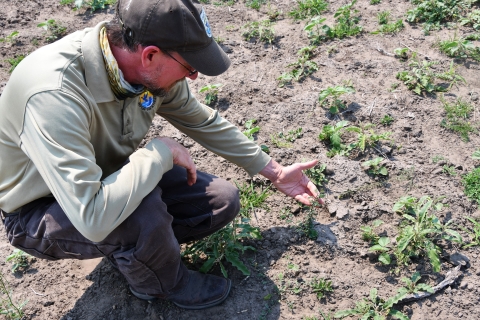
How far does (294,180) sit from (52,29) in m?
3.52

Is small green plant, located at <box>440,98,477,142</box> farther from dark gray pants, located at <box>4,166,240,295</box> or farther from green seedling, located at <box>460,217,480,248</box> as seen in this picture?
dark gray pants, located at <box>4,166,240,295</box>

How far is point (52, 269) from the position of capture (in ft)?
11.0

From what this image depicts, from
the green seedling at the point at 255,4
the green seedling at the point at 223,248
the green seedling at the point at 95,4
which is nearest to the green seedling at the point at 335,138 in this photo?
the green seedling at the point at 223,248

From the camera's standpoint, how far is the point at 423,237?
315cm

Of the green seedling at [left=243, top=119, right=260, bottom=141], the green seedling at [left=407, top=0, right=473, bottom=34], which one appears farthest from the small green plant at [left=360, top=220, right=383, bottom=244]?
the green seedling at [left=407, top=0, right=473, bottom=34]

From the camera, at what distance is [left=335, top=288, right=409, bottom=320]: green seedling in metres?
2.89

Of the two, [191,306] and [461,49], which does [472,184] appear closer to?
[461,49]

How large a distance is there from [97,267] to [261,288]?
1069 mm

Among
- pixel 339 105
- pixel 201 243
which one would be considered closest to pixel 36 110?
pixel 201 243

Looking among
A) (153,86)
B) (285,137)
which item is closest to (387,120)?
(285,137)

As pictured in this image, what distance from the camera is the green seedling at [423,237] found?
3.11 metres

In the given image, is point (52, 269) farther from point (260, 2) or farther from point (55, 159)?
point (260, 2)

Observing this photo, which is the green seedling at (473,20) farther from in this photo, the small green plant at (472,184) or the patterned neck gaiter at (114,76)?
the patterned neck gaiter at (114,76)

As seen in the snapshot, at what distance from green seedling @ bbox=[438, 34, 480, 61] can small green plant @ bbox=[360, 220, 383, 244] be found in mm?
2062
